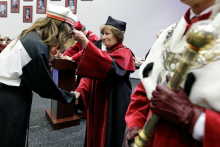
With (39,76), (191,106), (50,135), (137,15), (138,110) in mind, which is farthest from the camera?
(137,15)

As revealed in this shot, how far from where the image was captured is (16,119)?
1.35 m

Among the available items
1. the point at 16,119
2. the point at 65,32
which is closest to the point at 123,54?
the point at 65,32

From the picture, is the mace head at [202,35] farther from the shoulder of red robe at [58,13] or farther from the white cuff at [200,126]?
the shoulder of red robe at [58,13]

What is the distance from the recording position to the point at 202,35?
0.45m

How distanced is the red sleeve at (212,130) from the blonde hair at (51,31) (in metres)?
1.29

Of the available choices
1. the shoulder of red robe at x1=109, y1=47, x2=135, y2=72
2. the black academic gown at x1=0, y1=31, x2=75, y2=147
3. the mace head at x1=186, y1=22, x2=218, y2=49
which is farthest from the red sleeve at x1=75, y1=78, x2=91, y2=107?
the mace head at x1=186, y1=22, x2=218, y2=49

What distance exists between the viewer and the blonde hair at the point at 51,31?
1.39 m

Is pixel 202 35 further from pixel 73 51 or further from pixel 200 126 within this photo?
pixel 73 51

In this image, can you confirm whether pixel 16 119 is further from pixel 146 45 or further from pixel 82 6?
pixel 82 6

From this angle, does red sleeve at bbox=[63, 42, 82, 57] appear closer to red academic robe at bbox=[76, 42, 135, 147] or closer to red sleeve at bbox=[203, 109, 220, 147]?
red academic robe at bbox=[76, 42, 135, 147]

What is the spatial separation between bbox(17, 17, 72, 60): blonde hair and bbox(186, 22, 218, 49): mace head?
1205 millimetres

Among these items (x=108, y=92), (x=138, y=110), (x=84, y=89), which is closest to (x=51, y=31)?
(x=84, y=89)

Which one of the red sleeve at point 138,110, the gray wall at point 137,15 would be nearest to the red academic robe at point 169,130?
the red sleeve at point 138,110

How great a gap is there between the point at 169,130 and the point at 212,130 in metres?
0.17
